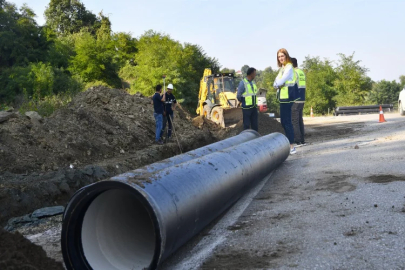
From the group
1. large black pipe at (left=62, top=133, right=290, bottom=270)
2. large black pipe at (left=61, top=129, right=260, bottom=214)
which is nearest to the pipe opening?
large black pipe at (left=62, top=133, right=290, bottom=270)

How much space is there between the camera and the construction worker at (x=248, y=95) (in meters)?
9.83

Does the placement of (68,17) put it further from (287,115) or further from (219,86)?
(287,115)

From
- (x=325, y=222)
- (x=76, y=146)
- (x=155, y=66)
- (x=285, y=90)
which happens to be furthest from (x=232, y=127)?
(x=155, y=66)

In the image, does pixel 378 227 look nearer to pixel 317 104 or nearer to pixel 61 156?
pixel 61 156

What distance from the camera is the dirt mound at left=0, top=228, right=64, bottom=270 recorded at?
2818mm

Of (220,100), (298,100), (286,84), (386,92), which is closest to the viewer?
(286,84)

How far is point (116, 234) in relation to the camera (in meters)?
3.86

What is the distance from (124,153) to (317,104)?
47.2m

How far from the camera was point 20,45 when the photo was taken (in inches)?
1267

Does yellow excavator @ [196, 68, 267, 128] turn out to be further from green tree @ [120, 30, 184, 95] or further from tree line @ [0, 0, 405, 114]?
green tree @ [120, 30, 184, 95]

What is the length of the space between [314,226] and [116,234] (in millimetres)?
1861

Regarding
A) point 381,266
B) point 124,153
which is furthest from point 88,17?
point 381,266

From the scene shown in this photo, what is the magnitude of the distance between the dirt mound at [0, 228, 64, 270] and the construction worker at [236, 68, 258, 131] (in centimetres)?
703

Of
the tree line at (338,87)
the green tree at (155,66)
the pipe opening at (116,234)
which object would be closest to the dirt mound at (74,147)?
the pipe opening at (116,234)
